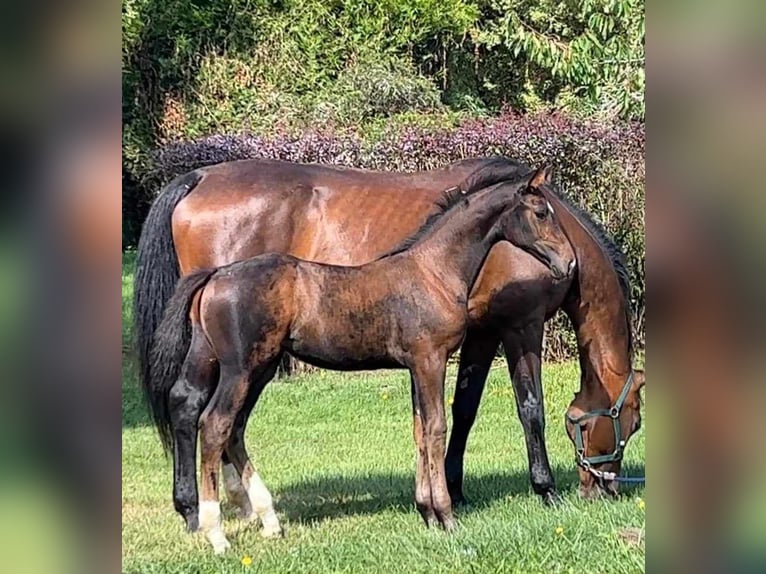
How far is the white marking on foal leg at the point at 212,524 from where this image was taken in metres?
4.25

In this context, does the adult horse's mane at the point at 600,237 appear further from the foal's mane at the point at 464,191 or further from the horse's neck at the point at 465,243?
the horse's neck at the point at 465,243

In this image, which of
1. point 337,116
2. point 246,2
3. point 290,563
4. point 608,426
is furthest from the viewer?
point 246,2

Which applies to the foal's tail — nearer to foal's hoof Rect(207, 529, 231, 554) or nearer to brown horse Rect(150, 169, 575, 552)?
brown horse Rect(150, 169, 575, 552)

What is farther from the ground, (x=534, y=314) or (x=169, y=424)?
(x=534, y=314)

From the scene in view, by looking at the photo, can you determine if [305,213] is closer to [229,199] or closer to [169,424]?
[229,199]

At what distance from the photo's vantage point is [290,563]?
4129 millimetres

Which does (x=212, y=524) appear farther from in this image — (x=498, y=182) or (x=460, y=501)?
(x=498, y=182)

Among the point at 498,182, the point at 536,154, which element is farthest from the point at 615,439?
the point at 536,154

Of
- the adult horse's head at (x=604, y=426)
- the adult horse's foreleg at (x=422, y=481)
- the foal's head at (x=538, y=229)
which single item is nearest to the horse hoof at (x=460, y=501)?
the adult horse's head at (x=604, y=426)

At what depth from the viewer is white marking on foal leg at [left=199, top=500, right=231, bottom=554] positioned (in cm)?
425

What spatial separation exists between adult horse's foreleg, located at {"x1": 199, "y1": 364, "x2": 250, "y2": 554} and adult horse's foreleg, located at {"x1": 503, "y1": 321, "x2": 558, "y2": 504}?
1.65 m
